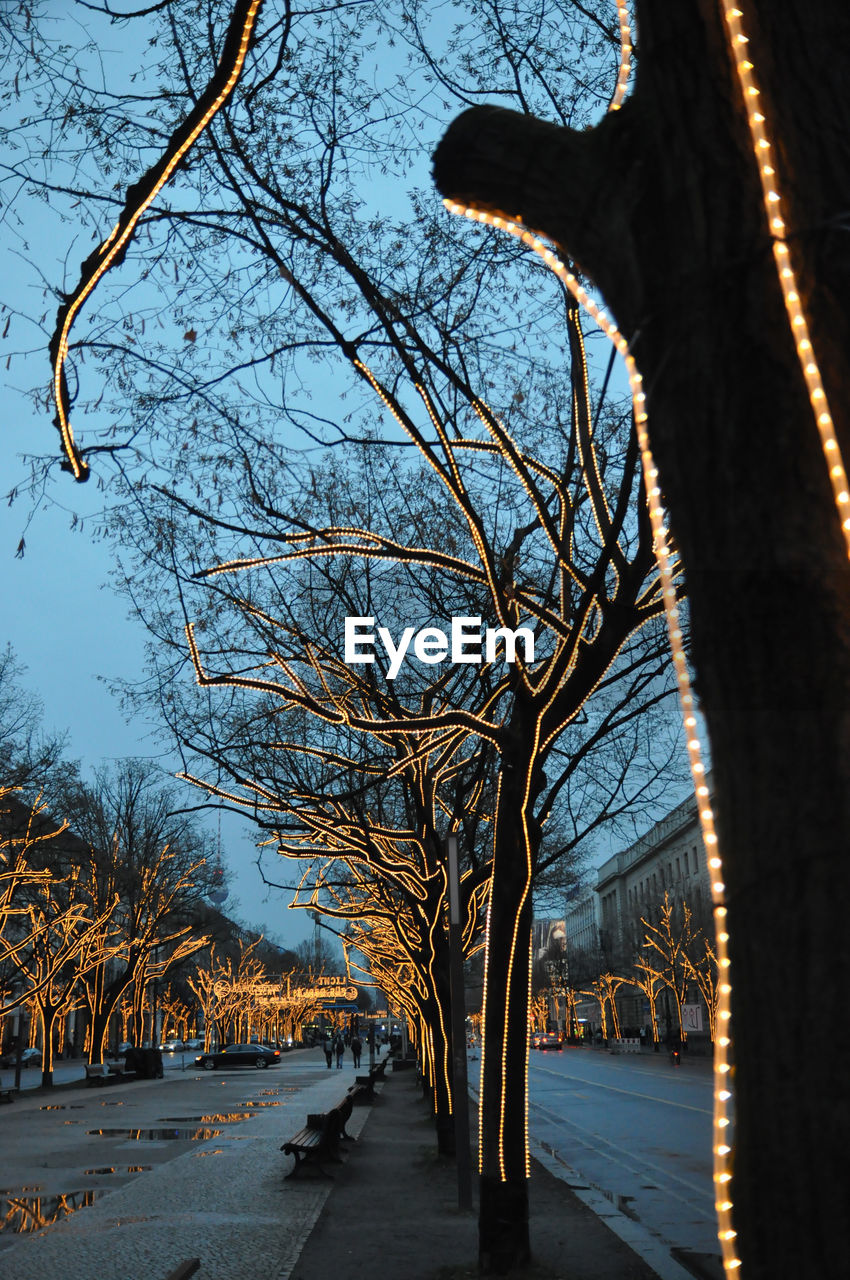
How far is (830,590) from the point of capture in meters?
2.57

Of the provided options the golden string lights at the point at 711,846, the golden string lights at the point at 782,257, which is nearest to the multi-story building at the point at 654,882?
the golden string lights at the point at 711,846

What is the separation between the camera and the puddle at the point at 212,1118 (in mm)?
22438

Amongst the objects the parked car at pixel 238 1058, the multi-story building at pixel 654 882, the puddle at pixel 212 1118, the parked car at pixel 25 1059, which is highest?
the multi-story building at pixel 654 882

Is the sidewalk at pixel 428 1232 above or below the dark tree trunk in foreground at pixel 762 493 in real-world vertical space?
below

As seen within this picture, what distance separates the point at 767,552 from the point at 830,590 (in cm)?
15

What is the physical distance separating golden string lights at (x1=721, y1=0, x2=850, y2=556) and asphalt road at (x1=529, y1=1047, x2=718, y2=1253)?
8.17 meters

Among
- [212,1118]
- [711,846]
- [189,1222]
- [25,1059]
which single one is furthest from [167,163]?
[25,1059]

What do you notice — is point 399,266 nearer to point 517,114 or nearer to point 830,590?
point 517,114

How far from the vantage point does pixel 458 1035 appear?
10734mm

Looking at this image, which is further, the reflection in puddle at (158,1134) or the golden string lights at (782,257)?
the reflection in puddle at (158,1134)

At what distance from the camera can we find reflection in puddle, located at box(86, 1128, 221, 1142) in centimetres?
1884

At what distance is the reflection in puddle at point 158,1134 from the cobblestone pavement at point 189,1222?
31.3 inches

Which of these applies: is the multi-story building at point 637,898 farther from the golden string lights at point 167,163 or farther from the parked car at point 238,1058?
the golden string lights at point 167,163

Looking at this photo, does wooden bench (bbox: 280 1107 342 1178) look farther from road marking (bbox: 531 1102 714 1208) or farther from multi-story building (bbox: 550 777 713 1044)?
multi-story building (bbox: 550 777 713 1044)
